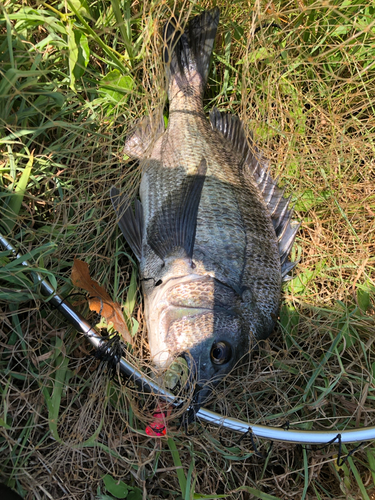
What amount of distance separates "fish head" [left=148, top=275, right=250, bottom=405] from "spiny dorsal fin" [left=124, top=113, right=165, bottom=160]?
3.40ft

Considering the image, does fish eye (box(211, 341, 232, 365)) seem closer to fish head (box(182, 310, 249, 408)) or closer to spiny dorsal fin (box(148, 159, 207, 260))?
fish head (box(182, 310, 249, 408))

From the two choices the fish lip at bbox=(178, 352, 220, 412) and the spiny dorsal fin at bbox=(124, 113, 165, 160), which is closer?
the fish lip at bbox=(178, 352, 220, 412)

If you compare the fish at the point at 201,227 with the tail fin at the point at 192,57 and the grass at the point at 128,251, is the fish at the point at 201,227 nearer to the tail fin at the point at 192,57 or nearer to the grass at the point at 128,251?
the tail fin at the point at 192,57

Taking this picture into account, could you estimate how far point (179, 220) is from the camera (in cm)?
224

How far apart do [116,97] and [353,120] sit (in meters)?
1.83

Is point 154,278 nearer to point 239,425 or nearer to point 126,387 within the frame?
point 126,387

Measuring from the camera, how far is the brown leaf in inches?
83.7

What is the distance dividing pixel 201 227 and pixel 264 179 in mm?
697

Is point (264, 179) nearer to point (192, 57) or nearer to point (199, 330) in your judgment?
point (192, 57)

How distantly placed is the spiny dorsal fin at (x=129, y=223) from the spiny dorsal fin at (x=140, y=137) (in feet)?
1.16

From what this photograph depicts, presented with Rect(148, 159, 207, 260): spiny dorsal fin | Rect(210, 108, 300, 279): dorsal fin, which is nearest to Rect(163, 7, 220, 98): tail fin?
Rect(210, 108, 300, 279): dorsal fin

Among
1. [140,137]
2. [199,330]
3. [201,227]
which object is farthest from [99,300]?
[140,137]

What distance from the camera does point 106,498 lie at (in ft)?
6.31

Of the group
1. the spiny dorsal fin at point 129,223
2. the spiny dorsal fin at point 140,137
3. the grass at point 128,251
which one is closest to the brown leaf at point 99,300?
the grass at point 128,251
